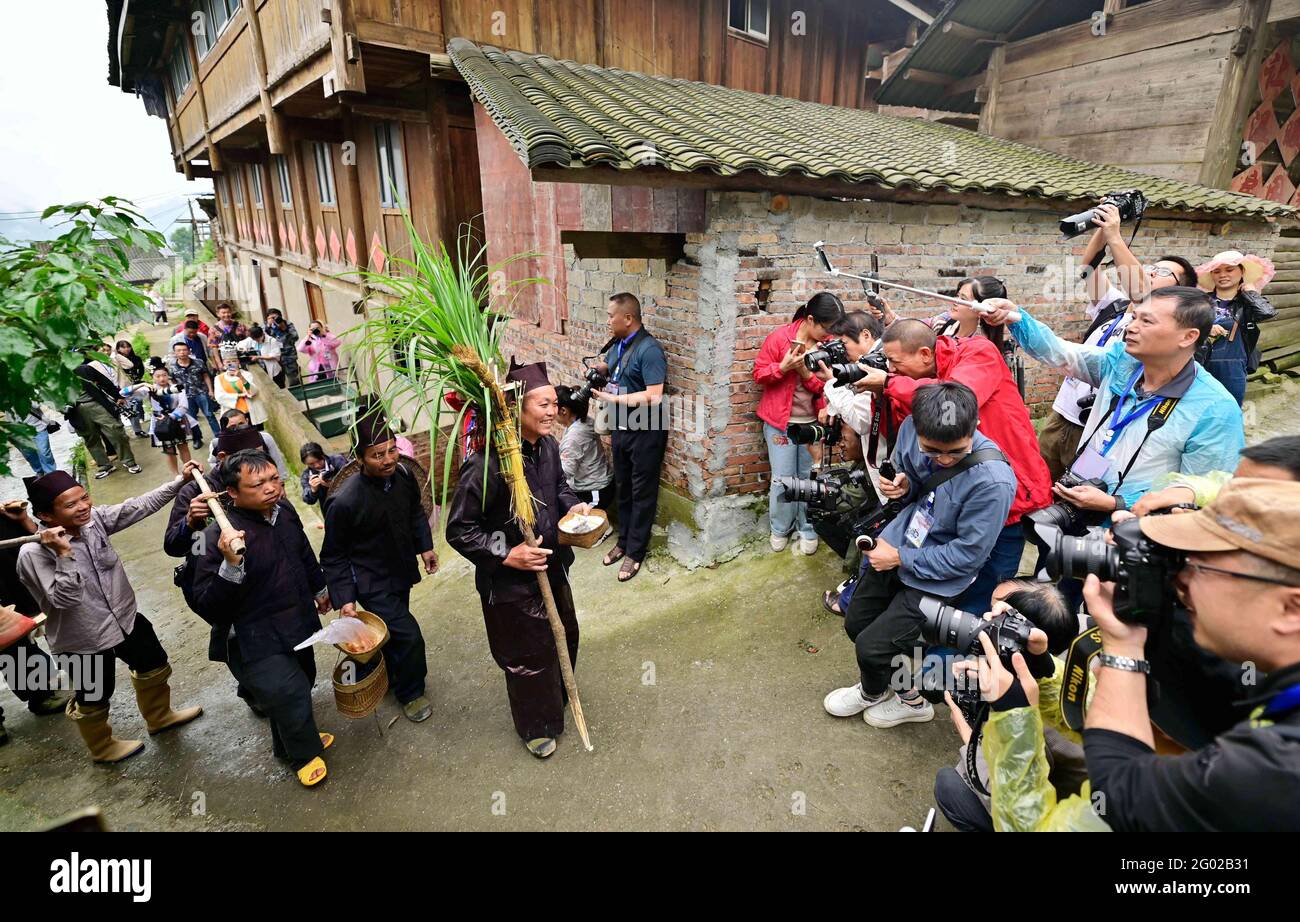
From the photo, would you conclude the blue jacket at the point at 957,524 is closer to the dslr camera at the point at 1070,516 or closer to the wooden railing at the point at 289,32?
the dslr camera at the point at 1070,516

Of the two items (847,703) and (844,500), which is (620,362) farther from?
(847,703)

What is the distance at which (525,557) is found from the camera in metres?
3.00

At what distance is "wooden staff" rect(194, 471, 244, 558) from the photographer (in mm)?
2840

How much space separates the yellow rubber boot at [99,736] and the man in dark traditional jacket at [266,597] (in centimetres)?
102

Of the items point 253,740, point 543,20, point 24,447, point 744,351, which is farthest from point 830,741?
point 543,20

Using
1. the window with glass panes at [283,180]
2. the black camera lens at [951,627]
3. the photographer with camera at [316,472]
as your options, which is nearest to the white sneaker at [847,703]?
the black camera lens at [951,627]

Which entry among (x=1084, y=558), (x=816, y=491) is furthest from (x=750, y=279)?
(x=1084, y=558)

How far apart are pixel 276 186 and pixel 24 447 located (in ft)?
42.8

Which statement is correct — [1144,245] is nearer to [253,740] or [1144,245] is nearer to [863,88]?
[863,88]

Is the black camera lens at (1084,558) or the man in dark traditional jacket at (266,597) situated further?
the man in dark traditional jacket at (266,597)

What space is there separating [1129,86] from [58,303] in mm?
11036

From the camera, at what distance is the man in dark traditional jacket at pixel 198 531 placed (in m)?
3.14

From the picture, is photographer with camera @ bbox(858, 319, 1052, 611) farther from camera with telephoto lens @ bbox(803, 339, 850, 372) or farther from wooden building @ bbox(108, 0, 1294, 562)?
wooden building @ bbox(108, 0, 1294, 562)

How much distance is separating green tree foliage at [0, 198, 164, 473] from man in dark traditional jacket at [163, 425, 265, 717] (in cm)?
75
